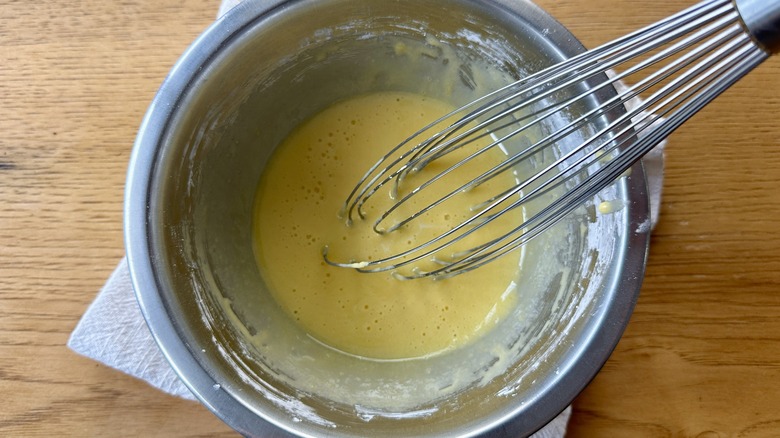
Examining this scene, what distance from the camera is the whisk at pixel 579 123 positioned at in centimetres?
52

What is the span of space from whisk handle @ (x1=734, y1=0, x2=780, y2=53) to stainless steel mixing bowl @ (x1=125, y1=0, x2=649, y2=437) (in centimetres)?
26

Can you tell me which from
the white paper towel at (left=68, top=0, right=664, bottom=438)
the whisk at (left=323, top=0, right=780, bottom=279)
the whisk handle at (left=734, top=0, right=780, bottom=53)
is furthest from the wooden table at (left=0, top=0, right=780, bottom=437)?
the whisk handle at (left=734, top=0, right=780, bottom=53)

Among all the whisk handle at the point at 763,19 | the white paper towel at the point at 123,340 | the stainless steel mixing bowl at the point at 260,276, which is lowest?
the white paper towel at the point at 123,340

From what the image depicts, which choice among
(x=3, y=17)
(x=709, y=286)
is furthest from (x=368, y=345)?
(x=3, y=17)

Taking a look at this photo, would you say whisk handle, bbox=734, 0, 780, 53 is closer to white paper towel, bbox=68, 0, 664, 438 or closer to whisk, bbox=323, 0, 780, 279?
whisk, bbox=323, 0, 780, 279

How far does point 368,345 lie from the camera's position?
93 cm

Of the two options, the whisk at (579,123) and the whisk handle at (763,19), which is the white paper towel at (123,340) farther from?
the whisk handle at (763,19)

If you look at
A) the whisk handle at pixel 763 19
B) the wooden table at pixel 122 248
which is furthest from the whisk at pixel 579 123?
the wooden table at pixel 122 248

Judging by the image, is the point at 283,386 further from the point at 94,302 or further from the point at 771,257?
the point at 771,257

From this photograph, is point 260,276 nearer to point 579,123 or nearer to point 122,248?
point 122,248

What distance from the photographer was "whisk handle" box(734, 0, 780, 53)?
1.50 ft

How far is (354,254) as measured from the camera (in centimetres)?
95

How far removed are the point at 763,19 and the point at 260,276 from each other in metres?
0.73

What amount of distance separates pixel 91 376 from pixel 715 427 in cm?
96
